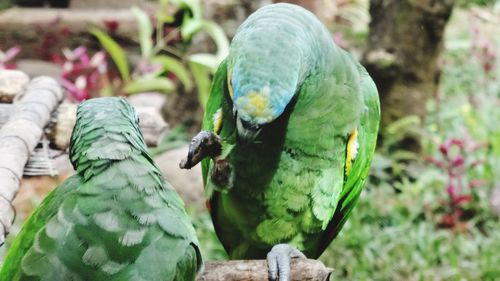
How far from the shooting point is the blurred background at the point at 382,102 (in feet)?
10.6

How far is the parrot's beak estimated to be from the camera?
1.54 meters

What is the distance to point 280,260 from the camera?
175 centimetres

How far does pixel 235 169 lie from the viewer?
189 centimetres

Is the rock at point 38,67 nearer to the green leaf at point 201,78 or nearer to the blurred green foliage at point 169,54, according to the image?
the blurred green foliage at point 169,54

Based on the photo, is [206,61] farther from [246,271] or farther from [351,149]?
[246,271]

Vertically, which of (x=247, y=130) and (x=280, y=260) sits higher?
(x=247, y=130)

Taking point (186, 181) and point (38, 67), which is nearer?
point (186, 181)

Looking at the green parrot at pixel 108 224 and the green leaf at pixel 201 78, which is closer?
the green parrot at pixel 108 224

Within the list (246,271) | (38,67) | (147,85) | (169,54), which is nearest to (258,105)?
(246,271)

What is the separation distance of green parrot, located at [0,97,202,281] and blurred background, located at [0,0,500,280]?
2.83 ft

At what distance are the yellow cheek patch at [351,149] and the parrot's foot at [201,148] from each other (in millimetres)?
422

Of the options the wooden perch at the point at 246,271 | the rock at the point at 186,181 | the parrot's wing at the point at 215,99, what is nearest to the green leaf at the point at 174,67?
the rock at the point at 186,181

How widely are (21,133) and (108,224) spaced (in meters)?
0.80

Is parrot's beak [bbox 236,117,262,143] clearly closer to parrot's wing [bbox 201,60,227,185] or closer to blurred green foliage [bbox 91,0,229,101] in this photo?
parrot's wing [bbox 201,60,227,185]
